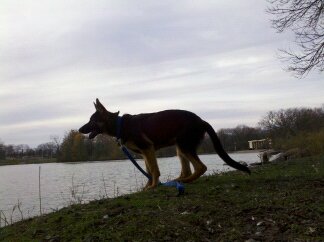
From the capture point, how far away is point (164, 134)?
877cm

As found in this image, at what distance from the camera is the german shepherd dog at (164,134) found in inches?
340

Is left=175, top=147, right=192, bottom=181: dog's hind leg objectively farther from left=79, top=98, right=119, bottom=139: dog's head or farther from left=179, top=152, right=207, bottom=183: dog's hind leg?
left=79, top=98, right=119, bottom=139: dog's head

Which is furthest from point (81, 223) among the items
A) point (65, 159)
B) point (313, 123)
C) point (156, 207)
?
point (65, 159)

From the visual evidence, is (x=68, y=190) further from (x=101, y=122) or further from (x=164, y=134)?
(x=164, y=134)

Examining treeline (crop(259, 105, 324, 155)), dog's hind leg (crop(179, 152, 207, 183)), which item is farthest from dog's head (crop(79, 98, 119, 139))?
treeline (crop(259, 105, 324, 155))

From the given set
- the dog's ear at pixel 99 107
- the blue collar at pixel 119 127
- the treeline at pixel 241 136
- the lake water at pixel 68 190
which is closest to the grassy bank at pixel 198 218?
the blue collar at pixel 119 127

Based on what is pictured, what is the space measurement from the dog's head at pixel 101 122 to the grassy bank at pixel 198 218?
6.60 ft

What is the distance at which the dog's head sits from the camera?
9102 millimetres

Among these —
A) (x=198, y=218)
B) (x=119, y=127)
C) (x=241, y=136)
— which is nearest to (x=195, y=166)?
(x=119, y=127)

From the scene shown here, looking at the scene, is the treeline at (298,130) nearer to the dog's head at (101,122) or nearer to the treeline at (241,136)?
the treeline at (241,136)

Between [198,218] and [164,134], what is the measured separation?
3332 mm

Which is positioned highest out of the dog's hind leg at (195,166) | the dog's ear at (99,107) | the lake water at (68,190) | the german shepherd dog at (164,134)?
the dog's ear at (99,107)

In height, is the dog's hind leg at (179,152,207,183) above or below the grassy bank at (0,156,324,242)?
above

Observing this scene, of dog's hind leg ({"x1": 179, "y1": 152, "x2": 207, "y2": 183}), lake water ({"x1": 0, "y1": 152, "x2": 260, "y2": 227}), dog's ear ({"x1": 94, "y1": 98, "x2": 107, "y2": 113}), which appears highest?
dog's ear ({"x1": 94, "y1": 98, "x2": 107, "y2": 113})
